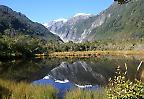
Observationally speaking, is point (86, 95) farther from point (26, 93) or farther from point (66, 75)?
point (66, 75)

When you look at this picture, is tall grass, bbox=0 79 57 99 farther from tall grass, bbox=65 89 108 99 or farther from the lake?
the lake

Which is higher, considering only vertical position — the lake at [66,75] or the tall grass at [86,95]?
the tall grass at [86,95]

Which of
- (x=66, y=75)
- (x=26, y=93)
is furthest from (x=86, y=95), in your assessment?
(x=66, y=75)

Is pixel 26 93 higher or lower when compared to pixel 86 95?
higher

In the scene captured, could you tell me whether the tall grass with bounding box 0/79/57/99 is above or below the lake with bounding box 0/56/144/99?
above

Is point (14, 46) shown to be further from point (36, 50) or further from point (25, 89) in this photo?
point (25, 89)

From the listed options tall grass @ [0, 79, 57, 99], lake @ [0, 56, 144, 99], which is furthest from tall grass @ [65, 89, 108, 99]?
lake @ [0, 56, 144, 99]

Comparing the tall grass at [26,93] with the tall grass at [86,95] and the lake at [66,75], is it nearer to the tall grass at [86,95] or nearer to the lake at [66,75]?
the tall grass at [86,95]

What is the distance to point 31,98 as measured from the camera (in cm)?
2038

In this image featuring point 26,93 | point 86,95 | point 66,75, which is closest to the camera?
point 86,95

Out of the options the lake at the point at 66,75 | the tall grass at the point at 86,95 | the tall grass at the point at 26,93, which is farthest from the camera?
the lake at the point at 66,75

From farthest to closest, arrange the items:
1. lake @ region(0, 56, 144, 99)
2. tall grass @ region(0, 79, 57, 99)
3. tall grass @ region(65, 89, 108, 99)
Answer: lake @ region(0, 56, 144, 99) → tall grass @ region(0, 79, 57, 99) → tall grass @ region(65, 89, 108, 99)

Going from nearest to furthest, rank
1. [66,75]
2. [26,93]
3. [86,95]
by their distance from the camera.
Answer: [86,95] < [26,93] < [66,75]

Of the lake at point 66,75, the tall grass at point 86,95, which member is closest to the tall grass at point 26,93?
the tall grass at point 86,95
